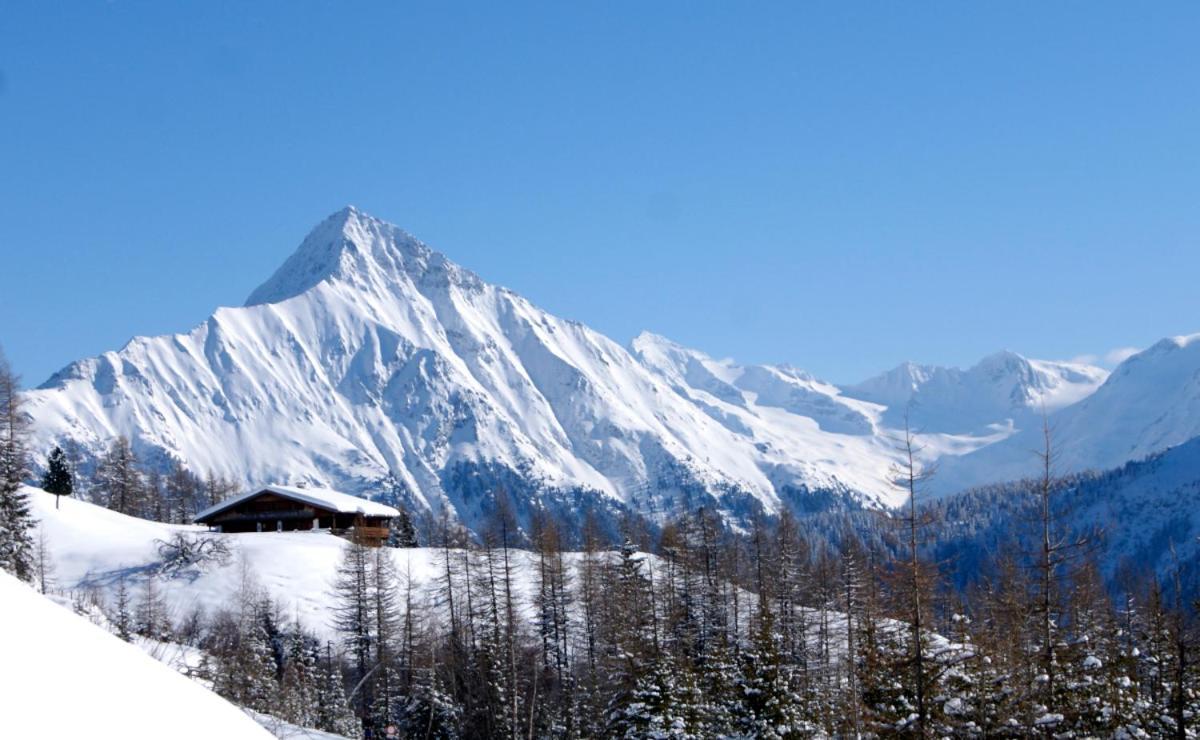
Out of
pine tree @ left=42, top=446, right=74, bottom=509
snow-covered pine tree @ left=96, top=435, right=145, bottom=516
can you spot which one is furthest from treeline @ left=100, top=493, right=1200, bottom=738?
snow-covered pine tree @ left=96, top=435, right=145, bottom=516

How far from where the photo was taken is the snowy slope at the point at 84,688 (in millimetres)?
3361

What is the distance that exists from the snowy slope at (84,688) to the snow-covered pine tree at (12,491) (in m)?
36.2

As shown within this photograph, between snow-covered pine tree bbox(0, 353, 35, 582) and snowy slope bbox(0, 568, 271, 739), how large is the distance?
3623 centimetres

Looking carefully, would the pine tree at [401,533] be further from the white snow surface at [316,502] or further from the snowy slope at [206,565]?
the snowy slope at [206,565]

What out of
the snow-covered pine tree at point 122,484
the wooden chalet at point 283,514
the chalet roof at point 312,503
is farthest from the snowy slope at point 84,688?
the snow-covered pine tree at point 122,484

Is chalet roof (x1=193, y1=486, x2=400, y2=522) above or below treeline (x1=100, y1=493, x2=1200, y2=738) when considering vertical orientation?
above

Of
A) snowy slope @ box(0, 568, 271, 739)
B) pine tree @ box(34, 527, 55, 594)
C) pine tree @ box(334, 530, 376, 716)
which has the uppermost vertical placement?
snowy slope @ box(0, 568, 271, 739)

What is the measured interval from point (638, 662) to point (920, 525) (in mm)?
16533

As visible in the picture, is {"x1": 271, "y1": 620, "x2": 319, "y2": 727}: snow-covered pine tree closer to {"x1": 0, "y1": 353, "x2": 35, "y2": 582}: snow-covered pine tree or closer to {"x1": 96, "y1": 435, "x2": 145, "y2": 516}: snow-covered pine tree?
{"x1": 0, "y1": 353, "x2": 35, "y2": 582}: snow-covered pine tree

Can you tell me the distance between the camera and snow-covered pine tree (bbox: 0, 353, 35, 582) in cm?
3778

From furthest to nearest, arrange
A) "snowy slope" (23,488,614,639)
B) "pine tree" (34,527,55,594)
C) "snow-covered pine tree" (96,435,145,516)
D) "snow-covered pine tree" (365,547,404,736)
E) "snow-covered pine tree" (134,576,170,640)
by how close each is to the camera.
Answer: "snow-covered pine tree" (96,435,145,516) → "snowy slope" (23,488,614,639) → "pine tree" (34,527,55,594) → "snow-covered pine tree" (134,576,170,640) → "snow-covered pine tree" (365,547,404,736)

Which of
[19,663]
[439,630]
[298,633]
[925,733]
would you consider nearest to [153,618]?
[298,633]

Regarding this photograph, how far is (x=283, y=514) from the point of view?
83.5m

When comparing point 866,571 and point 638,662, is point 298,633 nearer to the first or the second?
point 638,662
